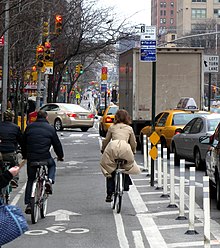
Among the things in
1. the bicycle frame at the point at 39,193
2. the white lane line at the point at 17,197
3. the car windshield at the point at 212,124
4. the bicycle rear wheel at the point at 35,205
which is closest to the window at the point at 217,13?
the car windshield at the point at 212,124

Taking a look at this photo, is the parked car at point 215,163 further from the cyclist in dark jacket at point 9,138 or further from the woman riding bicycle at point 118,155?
the cyclist in dark jacket at point 9,138

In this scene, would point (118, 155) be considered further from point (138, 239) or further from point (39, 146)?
point (138, 239)

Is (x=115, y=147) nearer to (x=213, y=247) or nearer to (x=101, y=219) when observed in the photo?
(x=101, y=219)

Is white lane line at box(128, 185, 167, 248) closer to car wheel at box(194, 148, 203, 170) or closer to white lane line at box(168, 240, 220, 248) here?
white lane line at box(168, 240, 220, 248)

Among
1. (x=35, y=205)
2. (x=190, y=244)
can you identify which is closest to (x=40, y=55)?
(x=35, y=205)

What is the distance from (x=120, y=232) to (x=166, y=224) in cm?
98

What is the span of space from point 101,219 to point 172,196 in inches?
65.2

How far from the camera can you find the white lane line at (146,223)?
370 inches

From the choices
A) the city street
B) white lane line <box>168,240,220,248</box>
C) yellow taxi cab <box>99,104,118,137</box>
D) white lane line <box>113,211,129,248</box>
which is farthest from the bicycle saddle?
yellow taxi cab <box>99,104,118,137</box>

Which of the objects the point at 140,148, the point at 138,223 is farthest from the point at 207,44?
the point at 138,223

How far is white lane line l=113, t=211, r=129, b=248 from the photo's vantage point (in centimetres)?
923

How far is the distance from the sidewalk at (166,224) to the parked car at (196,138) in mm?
4628

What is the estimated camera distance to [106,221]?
1109 cm

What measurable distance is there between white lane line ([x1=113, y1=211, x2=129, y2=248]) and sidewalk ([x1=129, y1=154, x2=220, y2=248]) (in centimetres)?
32
